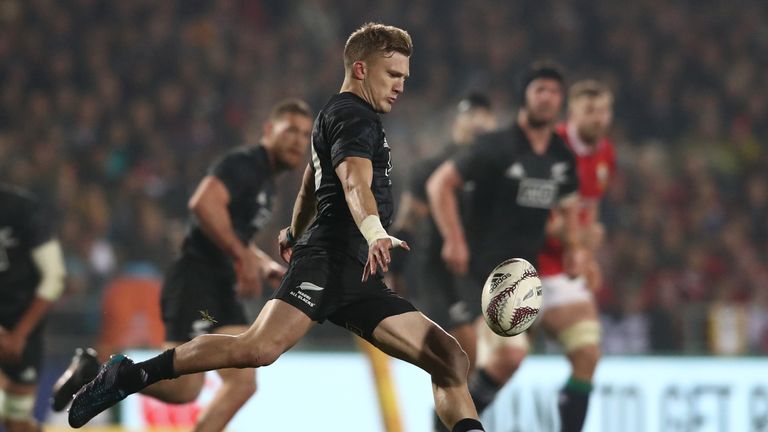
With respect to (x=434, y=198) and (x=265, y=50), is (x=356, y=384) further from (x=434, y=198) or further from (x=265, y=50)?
(x=265, y=50)

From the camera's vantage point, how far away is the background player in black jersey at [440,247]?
7973mm

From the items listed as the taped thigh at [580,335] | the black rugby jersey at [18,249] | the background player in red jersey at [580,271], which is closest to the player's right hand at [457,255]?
the background player in red jersey at [580,271]

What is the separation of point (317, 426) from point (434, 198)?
9.26 ft

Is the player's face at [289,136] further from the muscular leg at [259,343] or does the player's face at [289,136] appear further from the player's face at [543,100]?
the muscular leg at [259,343]

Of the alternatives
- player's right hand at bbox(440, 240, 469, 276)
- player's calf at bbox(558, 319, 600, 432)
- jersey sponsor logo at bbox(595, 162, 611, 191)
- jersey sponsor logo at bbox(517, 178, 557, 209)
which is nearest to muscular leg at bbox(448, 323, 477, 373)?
player's right hand at bbox(440, 240, 469, 276)

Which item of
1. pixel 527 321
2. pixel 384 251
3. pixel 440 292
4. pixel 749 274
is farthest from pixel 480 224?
pixel 749 274

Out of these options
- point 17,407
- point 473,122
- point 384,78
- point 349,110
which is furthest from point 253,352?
point 473,122

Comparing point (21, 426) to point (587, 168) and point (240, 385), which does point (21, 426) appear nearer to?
point (240, 385)

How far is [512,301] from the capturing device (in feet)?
17.2

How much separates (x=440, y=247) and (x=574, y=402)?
1793mm

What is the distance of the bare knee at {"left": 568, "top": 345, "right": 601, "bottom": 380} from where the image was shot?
7.27 meters

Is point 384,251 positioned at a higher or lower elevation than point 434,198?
lower

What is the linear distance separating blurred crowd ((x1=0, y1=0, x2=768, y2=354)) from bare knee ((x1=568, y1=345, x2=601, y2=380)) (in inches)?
175

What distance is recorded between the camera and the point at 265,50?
16.5 metres
